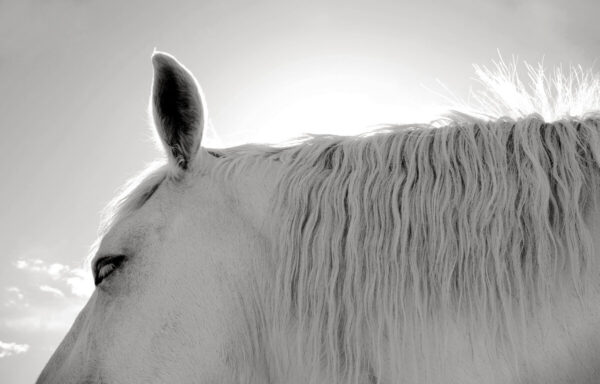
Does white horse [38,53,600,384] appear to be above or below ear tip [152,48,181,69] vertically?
below

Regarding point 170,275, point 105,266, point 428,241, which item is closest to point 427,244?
point 428,241

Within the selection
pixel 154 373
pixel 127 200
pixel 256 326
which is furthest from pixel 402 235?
pixel 127 200

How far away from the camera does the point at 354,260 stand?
2127mm

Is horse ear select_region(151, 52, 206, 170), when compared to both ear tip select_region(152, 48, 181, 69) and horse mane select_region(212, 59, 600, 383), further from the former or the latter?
horse mane select_region(212, 59, 600, 383)

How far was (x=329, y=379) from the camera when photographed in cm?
207

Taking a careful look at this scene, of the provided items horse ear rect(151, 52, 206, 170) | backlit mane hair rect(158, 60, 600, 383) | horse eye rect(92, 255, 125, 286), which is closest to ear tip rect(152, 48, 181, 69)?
horse ear rect(151, 52, 206, 170)

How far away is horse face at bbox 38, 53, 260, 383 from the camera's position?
7.73 feet

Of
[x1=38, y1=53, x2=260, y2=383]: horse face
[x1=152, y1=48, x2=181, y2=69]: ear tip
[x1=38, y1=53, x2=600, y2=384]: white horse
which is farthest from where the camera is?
[x1=152, y1=48, x2=181, y2=69]: ear tip

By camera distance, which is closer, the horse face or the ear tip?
the horse face

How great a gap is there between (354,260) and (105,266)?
125 centimetres

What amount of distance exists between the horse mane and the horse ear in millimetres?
535

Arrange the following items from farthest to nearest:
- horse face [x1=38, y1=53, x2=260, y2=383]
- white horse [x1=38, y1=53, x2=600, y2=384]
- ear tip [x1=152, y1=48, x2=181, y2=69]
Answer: ear tip [x1=152, y1=48, x2=181, y2=69] < horse face [x1=38, y1=53, x2=260, y2=383] < white horse [x1=38, y1=53, x2=600, y2=384]

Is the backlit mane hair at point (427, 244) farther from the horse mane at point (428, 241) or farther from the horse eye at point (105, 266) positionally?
the horse eye at point (105, 266)

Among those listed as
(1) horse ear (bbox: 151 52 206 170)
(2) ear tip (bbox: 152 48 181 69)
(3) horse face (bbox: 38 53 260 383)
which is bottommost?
(3) horse face (bbox: 38 53 260 383)
